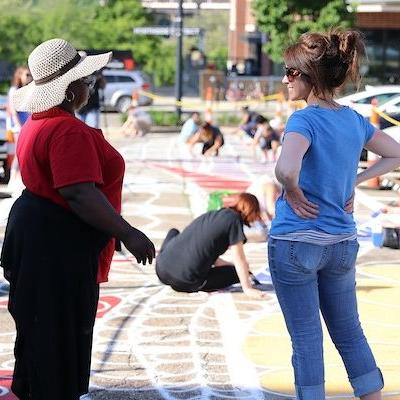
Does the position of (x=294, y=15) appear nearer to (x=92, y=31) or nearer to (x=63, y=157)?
(x=92, y=31)

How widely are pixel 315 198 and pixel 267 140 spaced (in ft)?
48.4

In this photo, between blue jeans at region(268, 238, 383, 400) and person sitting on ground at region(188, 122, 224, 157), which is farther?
person sitting on ground at region(188, 122, 224, 157)

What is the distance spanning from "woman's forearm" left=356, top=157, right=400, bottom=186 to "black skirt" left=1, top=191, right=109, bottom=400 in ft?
4.06

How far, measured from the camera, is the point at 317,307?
4355 millimetres

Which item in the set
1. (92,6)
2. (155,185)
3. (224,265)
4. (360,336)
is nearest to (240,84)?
(92,6)

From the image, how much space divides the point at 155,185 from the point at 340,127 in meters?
10.3

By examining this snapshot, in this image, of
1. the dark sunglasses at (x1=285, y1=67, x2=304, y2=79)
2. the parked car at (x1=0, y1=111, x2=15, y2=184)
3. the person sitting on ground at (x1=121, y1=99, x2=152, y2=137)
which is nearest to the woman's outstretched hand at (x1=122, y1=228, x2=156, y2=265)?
the dark sunglasses at (x1=285, y1=67, x2=304, y2=79)

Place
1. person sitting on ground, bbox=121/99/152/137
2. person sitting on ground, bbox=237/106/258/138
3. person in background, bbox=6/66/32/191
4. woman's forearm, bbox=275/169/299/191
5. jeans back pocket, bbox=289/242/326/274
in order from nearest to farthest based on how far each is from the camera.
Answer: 1. woman's forearm, bbox=275/169/299/191
2. jeans back pocket, bbox=289/242/326/274
3. person in background, bbox=6/66/32/191
4. person sitting on ground, bbox=237/106/258/138
5. person sitting on ground, bbox=121/99/152/137

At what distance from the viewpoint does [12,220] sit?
411 centimetres

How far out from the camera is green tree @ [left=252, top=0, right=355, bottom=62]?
35.8 meters

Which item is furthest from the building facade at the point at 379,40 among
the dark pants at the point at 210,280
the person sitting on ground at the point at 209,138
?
the dark pants at the point at 210,280

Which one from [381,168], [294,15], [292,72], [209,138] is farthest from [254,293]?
[294,15]

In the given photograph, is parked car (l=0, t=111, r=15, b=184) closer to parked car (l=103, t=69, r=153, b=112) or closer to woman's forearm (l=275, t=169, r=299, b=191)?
woman's forearm (l=275, t=169, r=299, b=191)

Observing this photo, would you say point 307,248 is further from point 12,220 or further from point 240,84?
point 240,84
